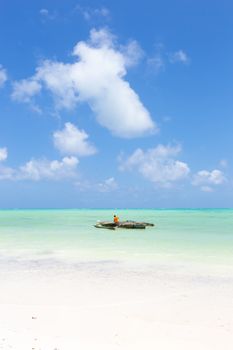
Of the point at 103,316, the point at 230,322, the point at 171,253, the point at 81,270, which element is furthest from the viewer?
the point at 171,253

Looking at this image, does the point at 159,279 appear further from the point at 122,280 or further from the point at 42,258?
the point at 42,258

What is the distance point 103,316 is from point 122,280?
396cm

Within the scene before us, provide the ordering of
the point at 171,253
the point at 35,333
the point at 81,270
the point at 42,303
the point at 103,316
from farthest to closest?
1. the point at 171,253
2. the point at 81,270
3. the point at 42,303
4. the point at 103,316
5. the point at 35,333

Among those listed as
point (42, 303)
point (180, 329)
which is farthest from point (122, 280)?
point (180, 329)

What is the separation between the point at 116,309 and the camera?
9.34m

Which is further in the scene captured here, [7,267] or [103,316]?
[7,267]

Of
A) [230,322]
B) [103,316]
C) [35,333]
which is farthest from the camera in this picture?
[103,316]

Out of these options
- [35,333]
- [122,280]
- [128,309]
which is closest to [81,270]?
[122,280]

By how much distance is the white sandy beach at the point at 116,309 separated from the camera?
7141 millimetres

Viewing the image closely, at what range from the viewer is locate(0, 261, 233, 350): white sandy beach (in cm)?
714

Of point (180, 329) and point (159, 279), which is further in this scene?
point (159, 279)

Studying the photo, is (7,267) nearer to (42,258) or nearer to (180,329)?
(42,258)

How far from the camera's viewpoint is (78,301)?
10125 millimetres

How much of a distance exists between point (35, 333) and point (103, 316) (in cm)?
188
